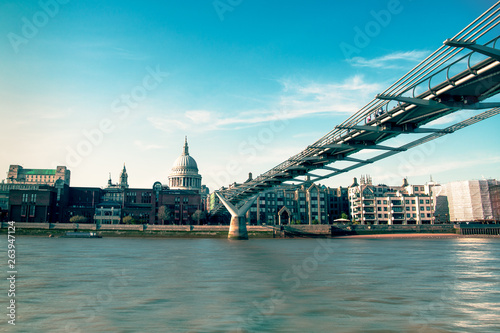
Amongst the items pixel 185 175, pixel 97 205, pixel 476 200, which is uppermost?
pixel 185 175

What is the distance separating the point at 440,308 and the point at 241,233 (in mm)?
61962

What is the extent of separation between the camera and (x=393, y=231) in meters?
93.6

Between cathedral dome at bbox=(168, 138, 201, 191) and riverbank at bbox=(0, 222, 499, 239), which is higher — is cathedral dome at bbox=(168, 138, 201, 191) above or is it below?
above

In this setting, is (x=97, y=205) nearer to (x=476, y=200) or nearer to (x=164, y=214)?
(x=164, y=214)

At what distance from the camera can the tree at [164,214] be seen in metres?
118

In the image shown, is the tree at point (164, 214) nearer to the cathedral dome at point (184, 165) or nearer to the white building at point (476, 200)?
the cathedral dome at point (184, 165)

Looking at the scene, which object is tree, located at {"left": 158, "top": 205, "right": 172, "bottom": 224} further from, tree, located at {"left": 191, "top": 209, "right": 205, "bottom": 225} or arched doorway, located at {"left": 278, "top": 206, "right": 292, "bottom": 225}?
arched doorway, located at {"left": 278, "top": 206, "right": 292, "bottom": 225}

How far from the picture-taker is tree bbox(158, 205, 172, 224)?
386 ft

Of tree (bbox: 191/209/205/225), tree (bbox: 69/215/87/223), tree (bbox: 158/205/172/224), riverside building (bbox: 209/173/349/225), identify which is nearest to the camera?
tree (bbox: 69/215/87/223)

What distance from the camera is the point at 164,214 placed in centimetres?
11781

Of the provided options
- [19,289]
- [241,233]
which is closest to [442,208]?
[241,233]

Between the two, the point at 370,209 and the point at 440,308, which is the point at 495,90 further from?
the point at 370,209

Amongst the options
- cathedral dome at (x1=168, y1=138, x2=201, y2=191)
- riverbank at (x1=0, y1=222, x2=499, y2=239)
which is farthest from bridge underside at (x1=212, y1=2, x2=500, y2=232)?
cathedral dome at (x1=168, y1=138, x2=201, y2=191)

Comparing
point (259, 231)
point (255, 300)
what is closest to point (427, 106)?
point (255, 300)
